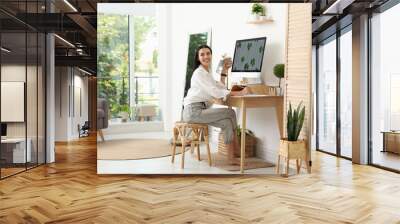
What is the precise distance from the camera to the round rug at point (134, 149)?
452 cm

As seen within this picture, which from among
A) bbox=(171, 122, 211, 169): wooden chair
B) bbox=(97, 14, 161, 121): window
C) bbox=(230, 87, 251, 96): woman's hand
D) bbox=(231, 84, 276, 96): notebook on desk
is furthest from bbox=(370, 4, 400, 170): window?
bbox=(97, 14, 161, 121): window

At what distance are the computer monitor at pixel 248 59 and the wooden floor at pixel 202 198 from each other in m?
1.16

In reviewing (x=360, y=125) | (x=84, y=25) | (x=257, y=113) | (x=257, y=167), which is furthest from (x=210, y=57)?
(x=84, y=25)

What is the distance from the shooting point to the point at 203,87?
4543 millimetres

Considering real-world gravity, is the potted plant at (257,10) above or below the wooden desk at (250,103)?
above

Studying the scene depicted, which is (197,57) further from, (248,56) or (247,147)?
(247,147)

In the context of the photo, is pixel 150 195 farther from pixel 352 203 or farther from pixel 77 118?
pixel 77 118

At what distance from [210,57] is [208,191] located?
1466 millimetres

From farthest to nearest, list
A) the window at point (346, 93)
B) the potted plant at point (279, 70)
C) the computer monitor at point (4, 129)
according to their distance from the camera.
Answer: the window at point (346, 93) → the computer monitor at point (4, 129) → the potted plant at point (279, 70)

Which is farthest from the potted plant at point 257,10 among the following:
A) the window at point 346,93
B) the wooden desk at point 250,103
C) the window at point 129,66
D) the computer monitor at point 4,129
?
the computer monitor at point 4,129

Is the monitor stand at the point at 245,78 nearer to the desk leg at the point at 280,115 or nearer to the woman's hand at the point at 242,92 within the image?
the woman's hand at the point at 242,92

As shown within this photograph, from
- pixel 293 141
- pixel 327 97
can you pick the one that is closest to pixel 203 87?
pixel 293 141

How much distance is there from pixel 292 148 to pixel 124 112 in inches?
73.5

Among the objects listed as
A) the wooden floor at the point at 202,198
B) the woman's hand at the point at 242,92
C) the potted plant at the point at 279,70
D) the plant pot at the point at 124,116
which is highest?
the potted plant at the point at 279,70
